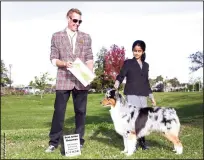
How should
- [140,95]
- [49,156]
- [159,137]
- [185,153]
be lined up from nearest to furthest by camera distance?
[49,156]
[185,153]
[140,95]
[159,137]

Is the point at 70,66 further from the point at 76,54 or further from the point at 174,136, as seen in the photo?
the point at 174,136

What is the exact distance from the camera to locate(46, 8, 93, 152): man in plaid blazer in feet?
25.5

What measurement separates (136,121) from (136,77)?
1.08m

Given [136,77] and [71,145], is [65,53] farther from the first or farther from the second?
[71,145]

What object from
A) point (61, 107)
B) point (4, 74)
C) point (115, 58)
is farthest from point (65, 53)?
point (4, 74)

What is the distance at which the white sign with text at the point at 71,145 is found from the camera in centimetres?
720

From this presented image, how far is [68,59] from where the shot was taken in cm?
784

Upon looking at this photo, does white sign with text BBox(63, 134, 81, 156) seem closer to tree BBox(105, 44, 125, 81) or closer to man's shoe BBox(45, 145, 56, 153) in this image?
man's shoe BBox(45, 145, 56, 153)

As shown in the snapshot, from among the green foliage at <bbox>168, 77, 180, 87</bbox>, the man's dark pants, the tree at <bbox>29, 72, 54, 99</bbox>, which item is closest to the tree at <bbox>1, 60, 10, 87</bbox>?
the tree at <bbox>29, 72, 54, 99</bbox>

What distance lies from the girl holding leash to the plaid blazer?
0.94 meters

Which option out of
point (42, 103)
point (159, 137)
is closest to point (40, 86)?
point (42, 103)

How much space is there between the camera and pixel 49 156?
23.5 feet

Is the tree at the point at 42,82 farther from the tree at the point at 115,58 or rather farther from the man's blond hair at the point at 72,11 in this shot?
the man's blond hair at the point at 72,11

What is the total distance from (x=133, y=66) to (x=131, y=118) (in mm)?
1234
